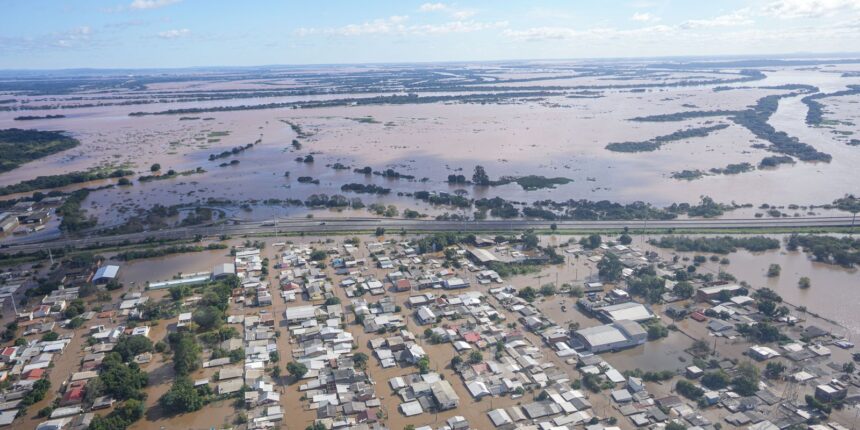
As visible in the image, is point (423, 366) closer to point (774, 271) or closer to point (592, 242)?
point (592, 242)

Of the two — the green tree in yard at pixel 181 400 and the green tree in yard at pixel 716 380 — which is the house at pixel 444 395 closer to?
the green tree in yard at pixel 181 400

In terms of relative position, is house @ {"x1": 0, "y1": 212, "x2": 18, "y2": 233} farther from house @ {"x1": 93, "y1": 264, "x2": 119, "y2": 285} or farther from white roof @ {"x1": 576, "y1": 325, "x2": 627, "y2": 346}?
white roof @ {"x1": 576, "y1": 325, "x2": 627, "y2": 346}

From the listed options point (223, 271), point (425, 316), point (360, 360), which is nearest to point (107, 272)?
point (223, 271)

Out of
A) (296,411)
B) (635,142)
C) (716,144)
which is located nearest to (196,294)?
(296,411)

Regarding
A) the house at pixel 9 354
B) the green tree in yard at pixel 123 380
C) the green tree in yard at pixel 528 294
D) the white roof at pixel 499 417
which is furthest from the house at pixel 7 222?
the white roof at pixel 499 417

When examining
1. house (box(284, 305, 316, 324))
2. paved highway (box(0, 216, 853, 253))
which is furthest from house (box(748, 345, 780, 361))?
house (box(284, 305, 316, 324))

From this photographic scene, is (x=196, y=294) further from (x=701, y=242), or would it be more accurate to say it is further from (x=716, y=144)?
(x=716, y=144)
